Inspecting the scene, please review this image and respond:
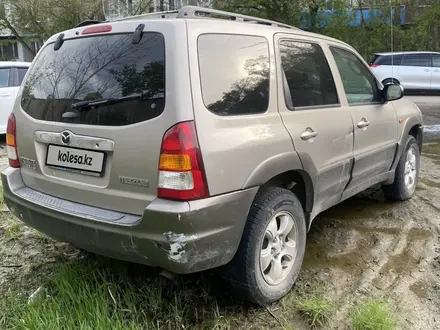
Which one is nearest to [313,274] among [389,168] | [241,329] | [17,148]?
[241,329]

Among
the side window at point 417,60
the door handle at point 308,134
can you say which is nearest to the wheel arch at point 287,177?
the door handle at point 308,134

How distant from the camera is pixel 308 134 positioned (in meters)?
3.10

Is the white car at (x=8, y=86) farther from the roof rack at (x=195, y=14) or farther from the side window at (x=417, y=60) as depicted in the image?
the side window at (x=417, y=60)

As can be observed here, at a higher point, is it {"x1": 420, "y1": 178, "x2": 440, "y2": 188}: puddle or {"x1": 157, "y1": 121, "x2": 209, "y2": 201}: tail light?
{"x1": 157, "y1": 121, "x2": 209, "y2": 201}: tail light

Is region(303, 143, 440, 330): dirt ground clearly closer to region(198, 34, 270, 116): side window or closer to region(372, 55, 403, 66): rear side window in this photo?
region(198, 34, 270, 116): side window

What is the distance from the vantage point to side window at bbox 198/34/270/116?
98.1 inches

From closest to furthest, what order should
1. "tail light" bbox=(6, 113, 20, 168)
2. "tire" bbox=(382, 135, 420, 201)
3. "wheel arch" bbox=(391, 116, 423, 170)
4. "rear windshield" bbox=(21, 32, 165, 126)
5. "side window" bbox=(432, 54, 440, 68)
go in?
1. "rear windshield" bbox=(21, 32, 165, 126)
2. "tail light" bbox=(6, 113, 20, 168)
3. "wheel arch" bbox=(391, 116, 423, 170)
4. "tire" bbox=(382, 135, 420, 201)
5. "side window" bbox=(432, 54, 440, 68)

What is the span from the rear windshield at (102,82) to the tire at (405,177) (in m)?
3.15

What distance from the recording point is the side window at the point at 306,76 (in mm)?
3082

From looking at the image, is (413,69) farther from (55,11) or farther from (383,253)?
(55,11)

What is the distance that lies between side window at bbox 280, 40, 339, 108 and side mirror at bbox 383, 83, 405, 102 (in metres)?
0.88

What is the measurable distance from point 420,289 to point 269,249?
3.84 ft

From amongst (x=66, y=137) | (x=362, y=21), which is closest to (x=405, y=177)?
(x=66, y=137)

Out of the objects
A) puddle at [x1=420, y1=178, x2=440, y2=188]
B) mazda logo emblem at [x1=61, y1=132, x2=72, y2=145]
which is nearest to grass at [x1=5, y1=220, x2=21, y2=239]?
mazda logo emblem at [x1=61, y1=132, x2=72, y2=145]
